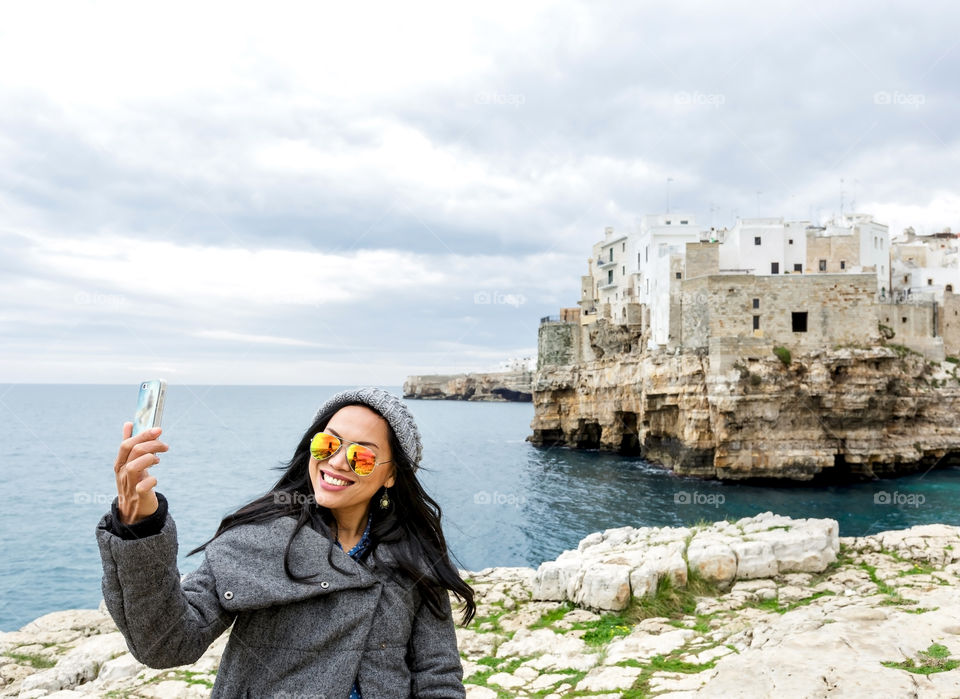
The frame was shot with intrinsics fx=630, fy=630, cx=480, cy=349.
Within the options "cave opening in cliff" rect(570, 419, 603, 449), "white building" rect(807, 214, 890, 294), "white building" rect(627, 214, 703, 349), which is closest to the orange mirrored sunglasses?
"white building" rect(627, 214, 703, 349)

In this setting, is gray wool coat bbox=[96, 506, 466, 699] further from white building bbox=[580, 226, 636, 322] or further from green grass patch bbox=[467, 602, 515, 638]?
white building bbox=[580, 226, 636, 322]

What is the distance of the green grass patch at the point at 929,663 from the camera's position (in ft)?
15.9

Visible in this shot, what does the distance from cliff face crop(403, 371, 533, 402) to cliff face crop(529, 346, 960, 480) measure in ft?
338

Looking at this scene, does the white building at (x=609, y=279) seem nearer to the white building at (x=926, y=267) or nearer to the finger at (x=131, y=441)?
the white building at (x=926, y=267)

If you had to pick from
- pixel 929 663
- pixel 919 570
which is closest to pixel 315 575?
pixel 929 663

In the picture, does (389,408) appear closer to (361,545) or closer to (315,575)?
(361,545)

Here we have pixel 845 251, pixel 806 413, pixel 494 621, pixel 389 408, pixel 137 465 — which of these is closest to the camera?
pixel 137 465

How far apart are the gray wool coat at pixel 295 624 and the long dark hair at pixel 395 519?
0.24 ft

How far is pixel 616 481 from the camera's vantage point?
38.2m

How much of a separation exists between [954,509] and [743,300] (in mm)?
13998

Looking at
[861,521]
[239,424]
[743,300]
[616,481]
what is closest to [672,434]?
[616,481]

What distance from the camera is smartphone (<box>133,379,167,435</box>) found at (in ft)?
6.73

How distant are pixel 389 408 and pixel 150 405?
0.97m

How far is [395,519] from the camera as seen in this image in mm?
2797
